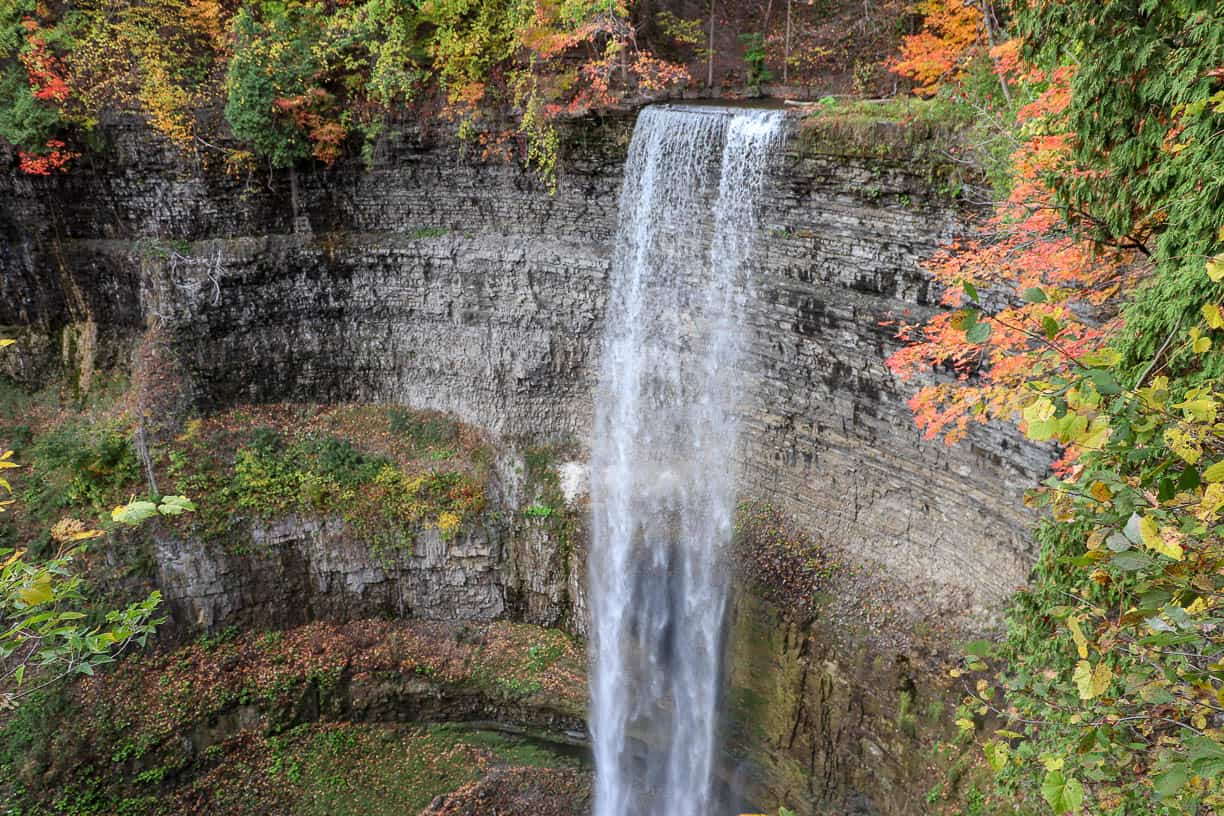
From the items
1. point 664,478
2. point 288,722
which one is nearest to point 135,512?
point 664,478

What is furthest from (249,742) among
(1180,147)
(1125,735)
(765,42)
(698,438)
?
(765,42)

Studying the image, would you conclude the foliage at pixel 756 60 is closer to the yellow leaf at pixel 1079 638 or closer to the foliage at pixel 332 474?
the foliage at pixel 332 474

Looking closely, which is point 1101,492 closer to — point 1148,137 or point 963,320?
point 963,320

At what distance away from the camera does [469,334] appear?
1652 centimetres

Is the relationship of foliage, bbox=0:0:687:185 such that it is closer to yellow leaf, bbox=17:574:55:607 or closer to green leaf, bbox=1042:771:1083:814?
yellow leaf, bbox=17:574:55:607

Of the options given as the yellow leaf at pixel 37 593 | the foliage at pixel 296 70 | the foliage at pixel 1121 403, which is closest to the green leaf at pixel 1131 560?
the foliage at pixel 1121 403

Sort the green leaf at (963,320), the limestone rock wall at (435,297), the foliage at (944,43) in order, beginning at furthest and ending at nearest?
the limestone rock wall at (435,297)
the foliage at (944,43)
the green leaf at (963,320)

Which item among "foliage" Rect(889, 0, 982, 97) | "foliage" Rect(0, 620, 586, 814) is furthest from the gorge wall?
"foliage" Rect(889, 0, 982, 97)

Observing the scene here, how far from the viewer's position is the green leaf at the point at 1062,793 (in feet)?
9.53

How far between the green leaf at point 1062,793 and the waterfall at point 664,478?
10538 millimetres

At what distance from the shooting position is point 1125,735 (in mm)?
3900

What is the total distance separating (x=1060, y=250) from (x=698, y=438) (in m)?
8.27

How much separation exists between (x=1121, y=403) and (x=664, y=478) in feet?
41.3

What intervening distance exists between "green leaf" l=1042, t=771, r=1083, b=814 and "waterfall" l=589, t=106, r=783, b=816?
34.6 feet
